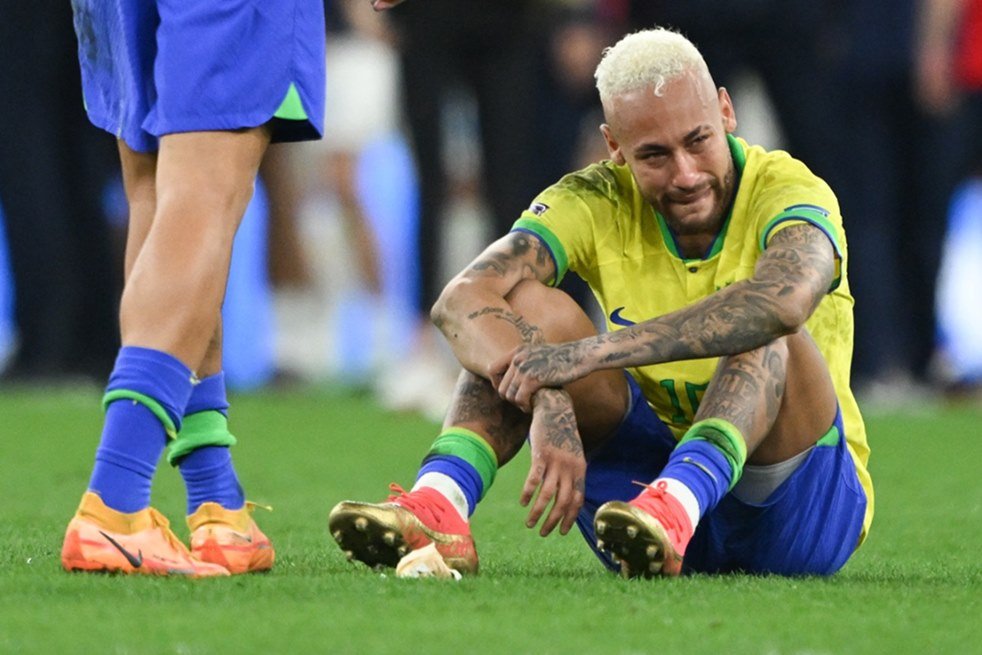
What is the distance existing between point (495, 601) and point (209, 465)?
2.59 feet

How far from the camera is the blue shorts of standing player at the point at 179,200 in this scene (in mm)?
3445

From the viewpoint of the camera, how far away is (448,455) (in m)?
3.70

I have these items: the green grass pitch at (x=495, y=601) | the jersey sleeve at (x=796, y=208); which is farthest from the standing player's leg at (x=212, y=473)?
the jersey sleeve at (x=796, y=208)

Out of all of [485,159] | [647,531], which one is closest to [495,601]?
[647,531]

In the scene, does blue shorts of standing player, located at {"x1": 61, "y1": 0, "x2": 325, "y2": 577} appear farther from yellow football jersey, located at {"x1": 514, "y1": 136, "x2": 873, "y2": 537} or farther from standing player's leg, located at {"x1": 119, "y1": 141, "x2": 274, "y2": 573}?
yellow football jersey, located at {"x1": 514, "y1": 136, "x2": 873, "y2": 537}

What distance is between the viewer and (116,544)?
340 cm

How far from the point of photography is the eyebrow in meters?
3.75

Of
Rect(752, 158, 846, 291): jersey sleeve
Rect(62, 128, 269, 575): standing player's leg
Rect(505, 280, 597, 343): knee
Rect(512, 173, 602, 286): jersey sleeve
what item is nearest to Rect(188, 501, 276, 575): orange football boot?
Rect(62, 128, 269, 575): standing player's leg

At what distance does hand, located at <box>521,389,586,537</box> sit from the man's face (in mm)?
513

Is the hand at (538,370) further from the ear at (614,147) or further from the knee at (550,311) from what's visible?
the ear at (614,147)

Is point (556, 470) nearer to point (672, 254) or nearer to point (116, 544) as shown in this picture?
point (672, 254)

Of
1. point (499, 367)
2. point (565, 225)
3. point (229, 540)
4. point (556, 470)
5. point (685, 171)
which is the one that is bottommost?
point (229, 540)

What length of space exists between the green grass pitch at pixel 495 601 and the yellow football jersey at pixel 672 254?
386 millimetres

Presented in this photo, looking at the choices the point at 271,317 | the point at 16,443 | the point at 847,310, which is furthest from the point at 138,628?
the point at 271,317
